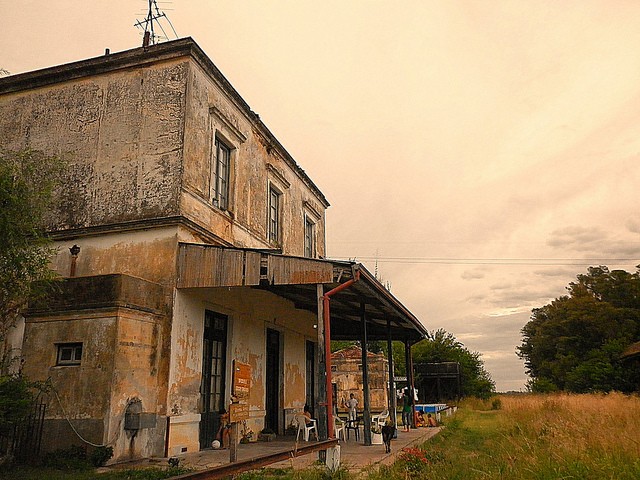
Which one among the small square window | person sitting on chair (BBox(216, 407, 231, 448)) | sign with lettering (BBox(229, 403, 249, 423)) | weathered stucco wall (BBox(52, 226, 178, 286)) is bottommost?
person sitting on chair (BBox(216, 407, 231, 448))

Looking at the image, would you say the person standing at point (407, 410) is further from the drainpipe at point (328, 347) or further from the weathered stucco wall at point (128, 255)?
the weathered stucco wall at point (128, 255)

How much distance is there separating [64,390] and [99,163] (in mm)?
4716

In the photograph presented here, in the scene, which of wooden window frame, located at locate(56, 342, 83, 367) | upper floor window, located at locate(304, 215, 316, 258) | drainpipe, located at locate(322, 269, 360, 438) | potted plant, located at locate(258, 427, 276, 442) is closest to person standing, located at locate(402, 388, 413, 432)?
potted plant, located at locate(258, 427, 276, 442)

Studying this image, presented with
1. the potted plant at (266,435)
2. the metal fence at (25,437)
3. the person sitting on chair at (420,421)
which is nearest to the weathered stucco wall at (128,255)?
the metal fence at (25,437)

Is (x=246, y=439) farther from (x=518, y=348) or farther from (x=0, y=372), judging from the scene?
(x=518, y=348)

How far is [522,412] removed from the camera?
53.9 feet

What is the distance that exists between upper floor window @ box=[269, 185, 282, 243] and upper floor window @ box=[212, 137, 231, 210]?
261 cm

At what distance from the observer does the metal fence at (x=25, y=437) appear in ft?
26.7

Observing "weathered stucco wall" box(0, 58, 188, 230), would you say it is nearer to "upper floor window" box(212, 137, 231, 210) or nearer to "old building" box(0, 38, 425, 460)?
"old building" box(0, 38, 425, 460)

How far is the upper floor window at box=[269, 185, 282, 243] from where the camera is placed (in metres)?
15.0

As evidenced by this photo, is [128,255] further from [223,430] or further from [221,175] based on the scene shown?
[223,430]

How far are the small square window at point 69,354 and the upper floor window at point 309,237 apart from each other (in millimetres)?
9863

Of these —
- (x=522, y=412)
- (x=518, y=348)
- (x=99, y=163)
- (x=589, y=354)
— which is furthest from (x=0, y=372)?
(x=518, y=348)

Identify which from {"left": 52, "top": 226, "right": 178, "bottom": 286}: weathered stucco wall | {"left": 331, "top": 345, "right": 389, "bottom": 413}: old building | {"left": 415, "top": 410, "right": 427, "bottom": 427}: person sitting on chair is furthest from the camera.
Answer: {"left": 331, "top": 345, "right": 389, "bottom": 413}: old building
